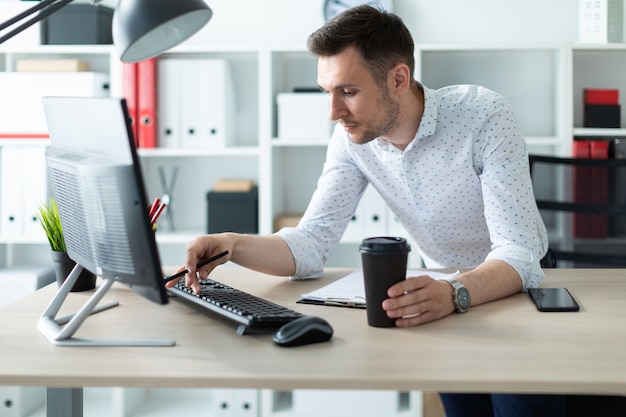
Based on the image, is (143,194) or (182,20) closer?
(143,194)

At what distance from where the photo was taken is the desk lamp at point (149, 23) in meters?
1.22

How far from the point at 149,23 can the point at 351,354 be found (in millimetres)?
604

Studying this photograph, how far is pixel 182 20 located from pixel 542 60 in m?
2.14

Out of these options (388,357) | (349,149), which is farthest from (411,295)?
(349,149)

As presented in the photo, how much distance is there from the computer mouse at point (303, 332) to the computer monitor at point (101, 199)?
0.16 m

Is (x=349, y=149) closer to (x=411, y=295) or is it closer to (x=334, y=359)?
(x=411, y=295)

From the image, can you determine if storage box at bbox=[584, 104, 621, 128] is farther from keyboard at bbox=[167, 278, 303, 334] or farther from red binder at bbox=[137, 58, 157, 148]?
keyboard at bbox=[167, 278, 303, 334]

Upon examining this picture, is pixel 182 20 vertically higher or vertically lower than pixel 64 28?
lower

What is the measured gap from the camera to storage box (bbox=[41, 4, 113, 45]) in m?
2.97

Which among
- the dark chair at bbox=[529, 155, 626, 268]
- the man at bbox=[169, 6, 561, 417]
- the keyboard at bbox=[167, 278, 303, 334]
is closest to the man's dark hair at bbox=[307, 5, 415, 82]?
the man at bbox=[169, 6, 561, 417]

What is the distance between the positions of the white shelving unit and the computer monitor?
1687mm

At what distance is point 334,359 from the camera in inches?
40.8

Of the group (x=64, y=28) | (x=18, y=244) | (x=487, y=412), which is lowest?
(x=487, y=412)

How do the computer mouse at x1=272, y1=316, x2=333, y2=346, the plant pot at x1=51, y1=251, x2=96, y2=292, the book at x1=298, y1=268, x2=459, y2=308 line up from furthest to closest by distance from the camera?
the plant pot at x1=51, y1=251, x2=96, y2=292, the book at x1=298, y1=268, x2=459, y2=308, the computer mouse at x1=272, y1=316, x2=333, y2=346
